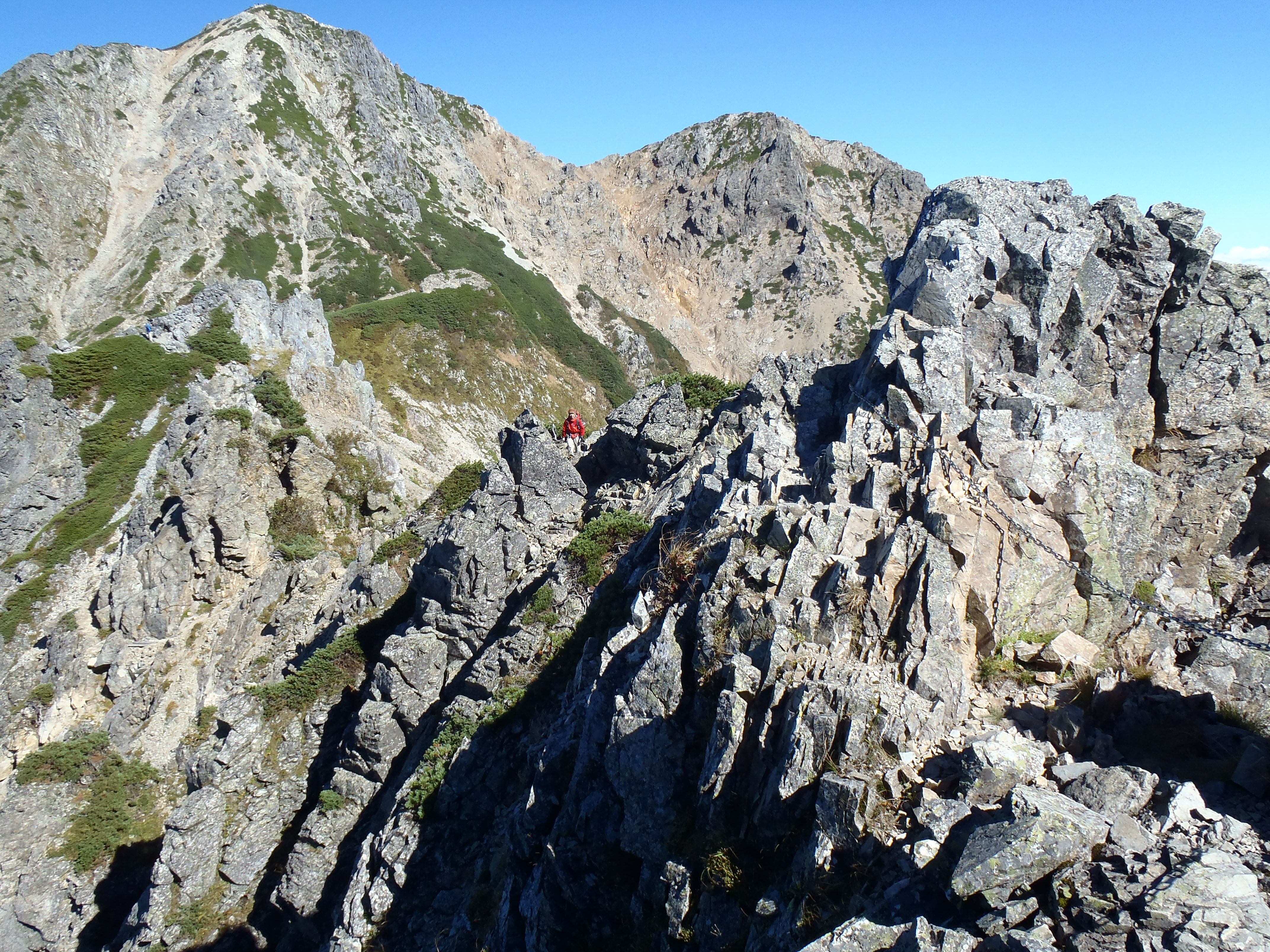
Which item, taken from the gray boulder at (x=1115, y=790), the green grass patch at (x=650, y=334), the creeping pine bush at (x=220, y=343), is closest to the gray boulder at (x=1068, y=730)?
the gray boulder at (x=1115, y=790)

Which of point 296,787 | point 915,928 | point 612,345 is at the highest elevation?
point 612,345

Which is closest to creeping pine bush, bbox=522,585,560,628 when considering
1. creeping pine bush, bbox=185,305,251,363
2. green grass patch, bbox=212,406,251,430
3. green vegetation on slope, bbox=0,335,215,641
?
green grass patch, bbox=212,406,251,430

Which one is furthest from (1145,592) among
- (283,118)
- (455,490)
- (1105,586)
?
(283,118)

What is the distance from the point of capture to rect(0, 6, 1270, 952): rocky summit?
8.04 meters

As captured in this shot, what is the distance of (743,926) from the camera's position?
836 cm

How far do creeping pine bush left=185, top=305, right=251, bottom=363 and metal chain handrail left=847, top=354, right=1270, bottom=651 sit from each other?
3547cm

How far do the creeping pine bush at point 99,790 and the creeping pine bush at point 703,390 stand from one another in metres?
21.6

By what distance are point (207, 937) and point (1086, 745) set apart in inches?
808

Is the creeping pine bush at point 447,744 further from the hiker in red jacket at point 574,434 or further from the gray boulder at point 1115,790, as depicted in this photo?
the gray boulder at point 1115,790

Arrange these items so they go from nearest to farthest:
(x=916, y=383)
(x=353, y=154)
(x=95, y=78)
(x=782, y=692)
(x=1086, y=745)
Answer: (x=1086, y=745) → (x=782, y=692) → (x=916, y=383) → (x=95, y=78) → (x=353, y=154)

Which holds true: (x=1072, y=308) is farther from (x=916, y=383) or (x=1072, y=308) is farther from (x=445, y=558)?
(x=445, y=558)

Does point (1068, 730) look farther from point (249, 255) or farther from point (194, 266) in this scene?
point (249, 255)

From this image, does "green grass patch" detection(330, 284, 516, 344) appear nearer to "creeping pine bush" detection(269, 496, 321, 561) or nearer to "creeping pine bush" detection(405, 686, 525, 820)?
"creeping pine bush" detection(269, 496, 321, 561)

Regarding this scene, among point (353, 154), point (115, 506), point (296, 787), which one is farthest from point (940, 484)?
point (353, 154)
